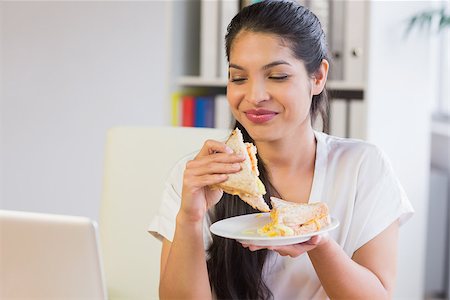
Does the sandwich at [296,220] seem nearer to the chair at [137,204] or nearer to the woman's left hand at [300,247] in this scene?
the woman's left hand at [300,247]

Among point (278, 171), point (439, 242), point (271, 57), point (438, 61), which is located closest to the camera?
point (271, 57)

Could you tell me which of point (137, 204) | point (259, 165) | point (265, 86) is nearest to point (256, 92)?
point (265, 86)

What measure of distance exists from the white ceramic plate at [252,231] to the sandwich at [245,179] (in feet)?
0.11

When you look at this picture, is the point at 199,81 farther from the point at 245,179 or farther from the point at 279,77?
the point at 245,179

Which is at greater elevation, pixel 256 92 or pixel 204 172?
pixel 256 92

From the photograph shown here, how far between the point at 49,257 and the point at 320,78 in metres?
0.73

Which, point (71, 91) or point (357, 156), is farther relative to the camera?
point (71, 91)

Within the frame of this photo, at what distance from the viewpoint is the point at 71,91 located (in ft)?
12.8

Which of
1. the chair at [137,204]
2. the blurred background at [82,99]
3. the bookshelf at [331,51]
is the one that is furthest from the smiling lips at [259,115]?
the blurred background at [82,99]

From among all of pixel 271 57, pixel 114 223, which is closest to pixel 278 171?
pixel 271 57

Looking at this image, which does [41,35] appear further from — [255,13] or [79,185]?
[255,13]

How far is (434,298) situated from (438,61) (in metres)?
1.13

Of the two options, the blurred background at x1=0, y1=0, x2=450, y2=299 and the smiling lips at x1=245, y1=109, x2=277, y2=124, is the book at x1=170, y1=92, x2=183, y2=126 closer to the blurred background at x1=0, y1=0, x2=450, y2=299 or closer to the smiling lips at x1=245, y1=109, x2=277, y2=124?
the blurred background at x1=0, y1=0, x2=450, y2=299

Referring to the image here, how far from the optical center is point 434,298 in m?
3.33
